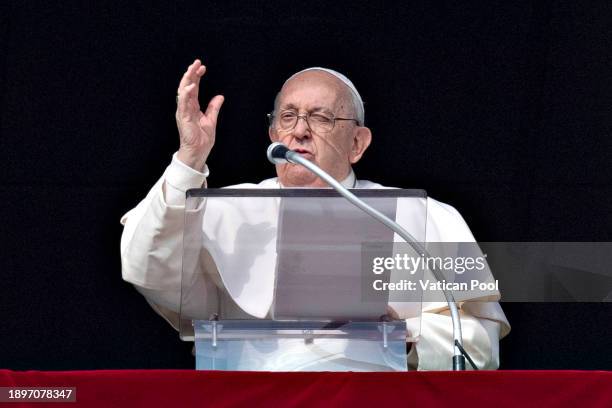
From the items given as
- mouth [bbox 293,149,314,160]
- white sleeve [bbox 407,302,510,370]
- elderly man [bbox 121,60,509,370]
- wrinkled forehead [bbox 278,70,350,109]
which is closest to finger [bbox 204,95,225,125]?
elderly man [bbox 121,60,509,370]

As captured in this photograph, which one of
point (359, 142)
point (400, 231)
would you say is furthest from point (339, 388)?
point (359, 142)

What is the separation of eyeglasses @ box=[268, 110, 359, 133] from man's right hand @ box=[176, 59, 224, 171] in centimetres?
46

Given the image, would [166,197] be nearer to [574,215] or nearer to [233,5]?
[233,5]

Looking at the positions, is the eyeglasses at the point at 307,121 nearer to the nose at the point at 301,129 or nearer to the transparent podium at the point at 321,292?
the nose at the point at 301,129

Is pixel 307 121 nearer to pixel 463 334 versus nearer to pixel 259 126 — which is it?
pixel 259 126

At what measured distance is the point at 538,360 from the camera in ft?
15.9

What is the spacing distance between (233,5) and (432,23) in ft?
2.21

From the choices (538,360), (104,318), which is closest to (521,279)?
(538,360)

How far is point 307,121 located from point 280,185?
203 millimetres

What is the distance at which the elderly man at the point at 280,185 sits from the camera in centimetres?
358

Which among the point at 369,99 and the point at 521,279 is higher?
the point at 369,99

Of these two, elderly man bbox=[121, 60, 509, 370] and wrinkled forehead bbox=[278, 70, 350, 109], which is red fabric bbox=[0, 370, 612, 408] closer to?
elderly man bbox=[121, 60, 509, 370]

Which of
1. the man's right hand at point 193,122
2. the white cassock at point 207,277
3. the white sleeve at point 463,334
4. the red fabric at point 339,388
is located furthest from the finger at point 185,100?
the red fabric at point 339,388

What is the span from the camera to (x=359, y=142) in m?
4.41
